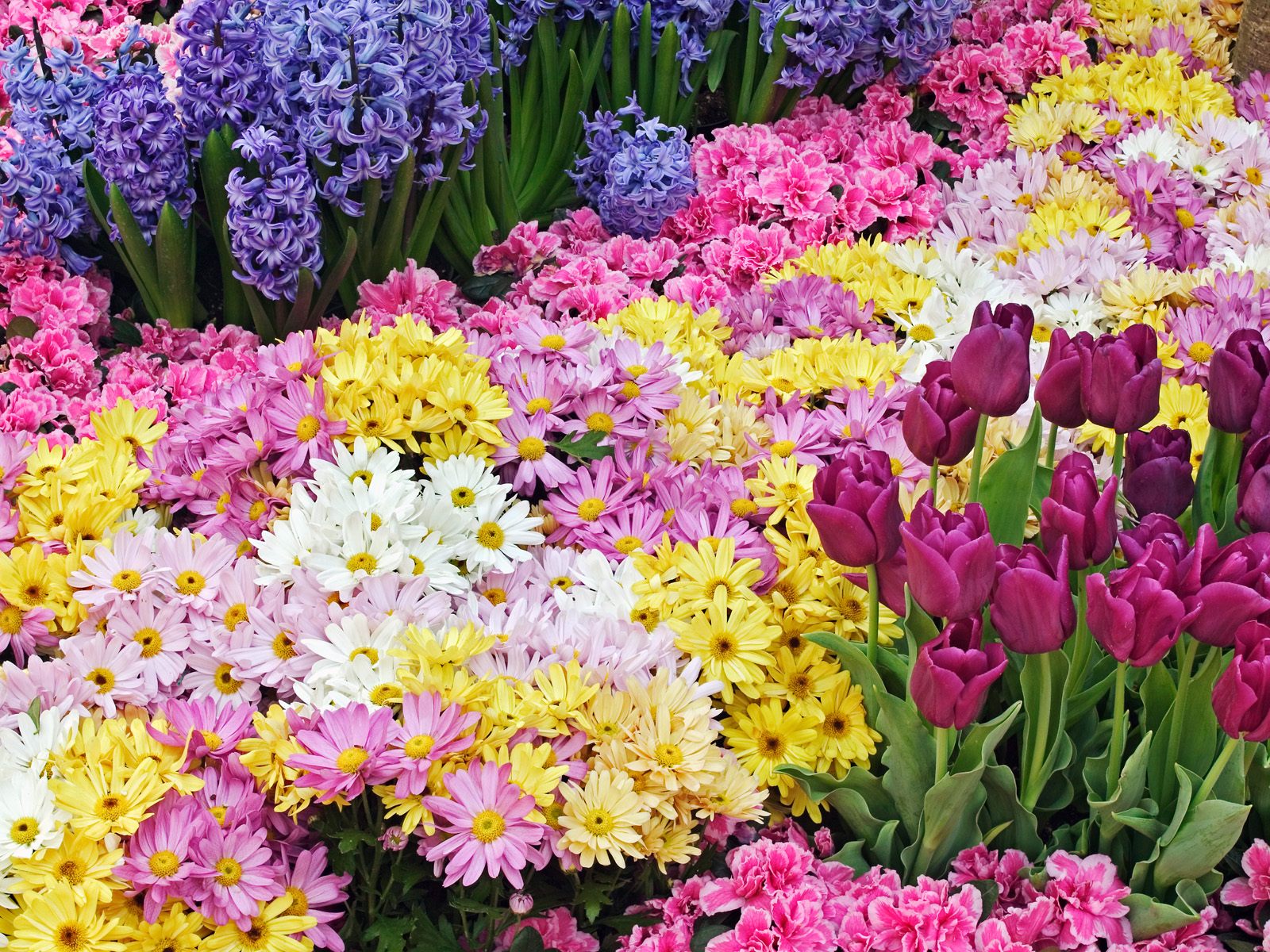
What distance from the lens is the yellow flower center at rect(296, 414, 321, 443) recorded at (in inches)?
70.5

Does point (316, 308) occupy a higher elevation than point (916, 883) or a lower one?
higher

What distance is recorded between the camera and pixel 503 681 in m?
1.42

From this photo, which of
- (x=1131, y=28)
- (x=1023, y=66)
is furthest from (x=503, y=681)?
(x=1131, y=28)

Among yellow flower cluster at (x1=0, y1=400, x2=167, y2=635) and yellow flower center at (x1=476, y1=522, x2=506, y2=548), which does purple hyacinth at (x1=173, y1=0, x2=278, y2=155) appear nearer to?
yellow flower cluster at (x1=0, y1=400, x2=167, y2=635)

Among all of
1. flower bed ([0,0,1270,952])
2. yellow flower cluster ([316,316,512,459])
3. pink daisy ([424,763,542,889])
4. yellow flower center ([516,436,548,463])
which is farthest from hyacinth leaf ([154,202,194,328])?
pink daisy ([424,763,542,889])

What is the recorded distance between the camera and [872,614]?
→ 4.64 feet

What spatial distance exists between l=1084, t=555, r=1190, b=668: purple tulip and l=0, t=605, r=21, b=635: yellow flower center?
4.41ft

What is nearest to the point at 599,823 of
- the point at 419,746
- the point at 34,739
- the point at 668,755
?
the point at 668,755

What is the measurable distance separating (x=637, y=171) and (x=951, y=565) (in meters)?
1.99

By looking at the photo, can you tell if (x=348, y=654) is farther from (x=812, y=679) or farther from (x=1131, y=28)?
(x=1131, y=28)

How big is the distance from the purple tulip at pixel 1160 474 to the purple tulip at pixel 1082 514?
16 cm

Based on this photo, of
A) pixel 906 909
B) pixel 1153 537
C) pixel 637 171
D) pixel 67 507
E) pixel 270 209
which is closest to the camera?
pixel 1153 537

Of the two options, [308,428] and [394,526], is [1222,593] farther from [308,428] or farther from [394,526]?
[308,428]

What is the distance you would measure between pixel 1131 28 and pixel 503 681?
3280 millimetres
